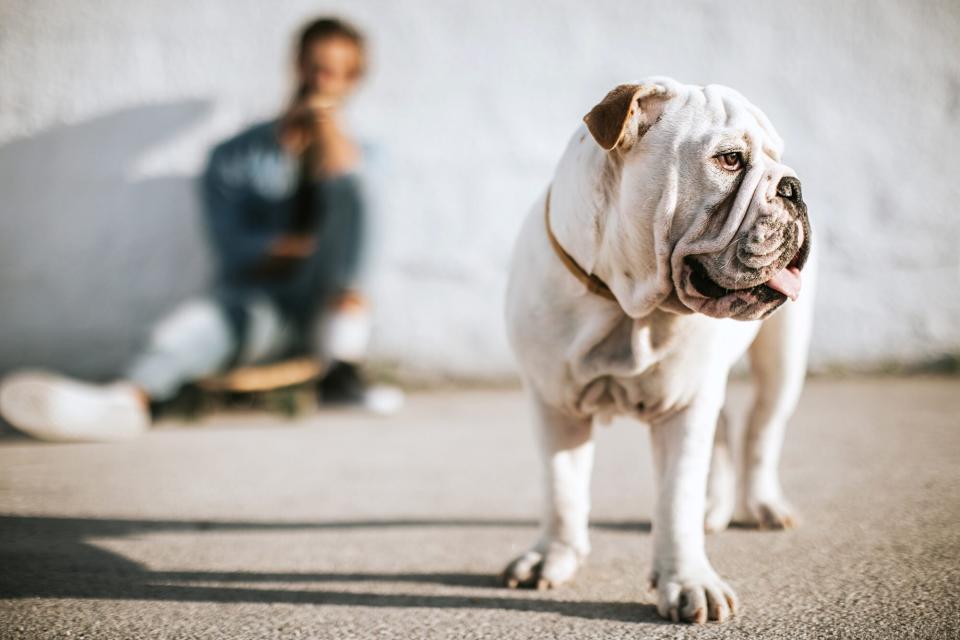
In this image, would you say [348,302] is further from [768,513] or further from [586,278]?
[586,278]

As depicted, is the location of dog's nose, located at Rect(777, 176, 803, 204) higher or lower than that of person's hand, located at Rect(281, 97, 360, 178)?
lower

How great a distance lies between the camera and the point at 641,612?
5.71 feet

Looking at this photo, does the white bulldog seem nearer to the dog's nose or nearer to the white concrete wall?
the dog's nose

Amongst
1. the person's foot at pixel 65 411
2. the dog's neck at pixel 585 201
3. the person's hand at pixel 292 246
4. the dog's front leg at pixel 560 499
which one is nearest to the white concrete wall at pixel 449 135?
the person's hand at pixel 292 246

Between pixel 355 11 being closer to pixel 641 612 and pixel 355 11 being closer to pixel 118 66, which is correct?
pixel 118 66

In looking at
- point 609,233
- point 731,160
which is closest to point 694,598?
point 609,233

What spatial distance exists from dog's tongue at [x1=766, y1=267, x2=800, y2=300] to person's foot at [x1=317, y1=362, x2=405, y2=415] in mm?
2792

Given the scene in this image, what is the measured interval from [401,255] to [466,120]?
893 mm

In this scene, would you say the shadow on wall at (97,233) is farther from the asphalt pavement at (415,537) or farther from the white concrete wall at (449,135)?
the asphalt pavement at (415,537)

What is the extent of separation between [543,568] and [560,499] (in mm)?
166

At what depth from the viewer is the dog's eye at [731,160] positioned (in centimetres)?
161

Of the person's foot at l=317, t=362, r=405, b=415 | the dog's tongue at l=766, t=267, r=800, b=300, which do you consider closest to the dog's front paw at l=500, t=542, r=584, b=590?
the dog's tongue at l=766, t=267, r=800, b=300

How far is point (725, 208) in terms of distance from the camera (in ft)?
5.31

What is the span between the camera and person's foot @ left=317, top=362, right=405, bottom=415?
13.9ft
